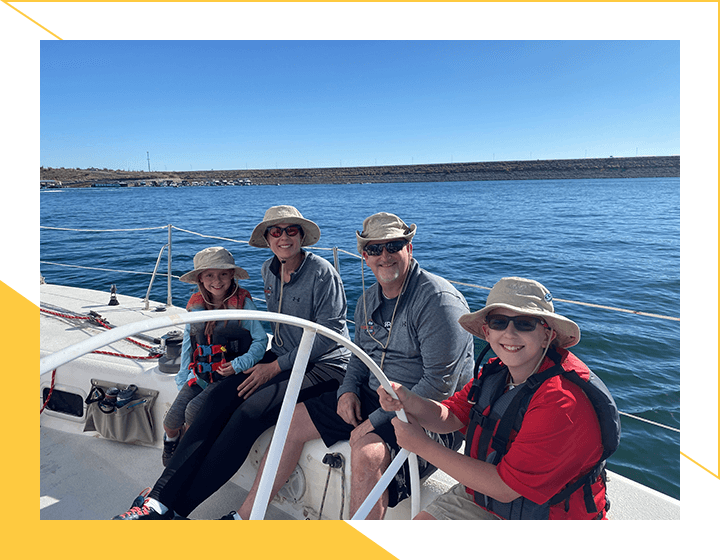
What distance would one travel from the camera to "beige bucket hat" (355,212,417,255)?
1.63 meters

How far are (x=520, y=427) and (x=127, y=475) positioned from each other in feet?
6.64

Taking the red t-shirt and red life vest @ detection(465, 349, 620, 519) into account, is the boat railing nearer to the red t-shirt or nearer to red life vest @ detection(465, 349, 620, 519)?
red life vest @ detection(465, 349, 620, 519)

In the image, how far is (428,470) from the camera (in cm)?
162

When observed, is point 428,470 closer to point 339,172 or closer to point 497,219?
point 497,219

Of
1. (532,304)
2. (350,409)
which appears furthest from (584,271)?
(532,304)

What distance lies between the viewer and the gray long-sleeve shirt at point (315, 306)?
1.97m

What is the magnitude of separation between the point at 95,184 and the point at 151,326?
8873cm

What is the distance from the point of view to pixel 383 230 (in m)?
1.65

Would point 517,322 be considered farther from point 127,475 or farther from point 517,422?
point 127,475

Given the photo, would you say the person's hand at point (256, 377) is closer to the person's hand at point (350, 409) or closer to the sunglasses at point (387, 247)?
the person's hand at point (350, 409)

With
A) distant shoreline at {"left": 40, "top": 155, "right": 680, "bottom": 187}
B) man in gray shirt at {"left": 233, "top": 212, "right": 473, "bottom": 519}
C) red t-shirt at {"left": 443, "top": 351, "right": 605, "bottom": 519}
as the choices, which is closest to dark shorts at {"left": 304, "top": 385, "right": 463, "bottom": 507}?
man in gray shirt at {"left": 233, "top": 212, "right": 473, "bottom": 519}

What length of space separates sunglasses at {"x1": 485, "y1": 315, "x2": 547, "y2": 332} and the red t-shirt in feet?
0.50

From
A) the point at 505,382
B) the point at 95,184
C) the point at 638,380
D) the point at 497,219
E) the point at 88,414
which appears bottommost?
the point at 638,380
